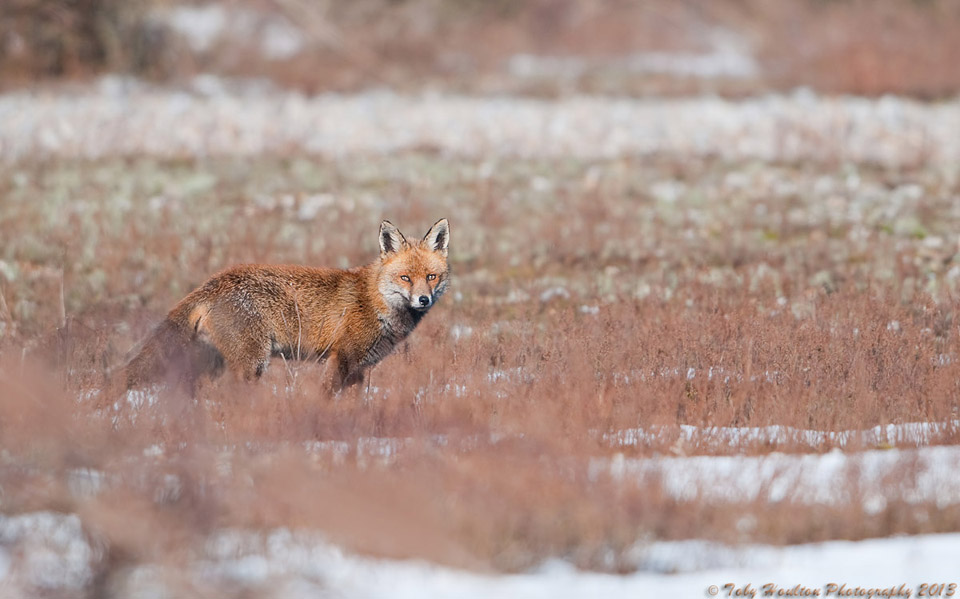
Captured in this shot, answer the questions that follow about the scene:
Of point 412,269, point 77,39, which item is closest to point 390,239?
point 412,269

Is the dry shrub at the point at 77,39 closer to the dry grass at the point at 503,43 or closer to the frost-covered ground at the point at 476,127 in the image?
the dry grass at the point at 503,43

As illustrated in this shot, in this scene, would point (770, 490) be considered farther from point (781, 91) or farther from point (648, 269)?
point (781, 91)

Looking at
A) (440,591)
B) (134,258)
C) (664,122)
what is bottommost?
(440,591)

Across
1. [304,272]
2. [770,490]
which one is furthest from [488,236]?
[770,490]

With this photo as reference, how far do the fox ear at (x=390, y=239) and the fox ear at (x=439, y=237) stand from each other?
0.17 metres

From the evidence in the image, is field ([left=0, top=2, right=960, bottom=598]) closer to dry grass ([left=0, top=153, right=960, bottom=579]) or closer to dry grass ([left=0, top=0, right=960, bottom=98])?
dry grass ([left=0, top=153, right=960, bottom=579])

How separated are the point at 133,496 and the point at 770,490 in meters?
2.89

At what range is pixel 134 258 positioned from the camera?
1089 centimetres

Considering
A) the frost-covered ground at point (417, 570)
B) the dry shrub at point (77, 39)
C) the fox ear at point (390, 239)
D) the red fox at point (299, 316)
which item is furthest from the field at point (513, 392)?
the dry shrub at point (77, 39)

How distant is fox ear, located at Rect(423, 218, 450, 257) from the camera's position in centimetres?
727

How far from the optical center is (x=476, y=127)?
17.2 m

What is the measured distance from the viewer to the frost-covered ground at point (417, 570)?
4422 millimetres

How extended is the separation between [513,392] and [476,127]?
36.3 feet

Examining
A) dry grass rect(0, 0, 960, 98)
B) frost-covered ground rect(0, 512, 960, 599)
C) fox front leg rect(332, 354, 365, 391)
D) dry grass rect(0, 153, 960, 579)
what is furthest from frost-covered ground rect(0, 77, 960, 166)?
frost-covered ground rect(0, 512, 960, 599)
